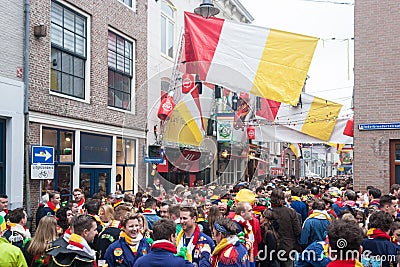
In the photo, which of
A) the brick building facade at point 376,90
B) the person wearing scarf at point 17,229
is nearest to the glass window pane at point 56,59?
the person wearing scarf at point 17,229

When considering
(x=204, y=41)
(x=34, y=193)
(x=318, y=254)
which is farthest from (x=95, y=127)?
(x=318, y=254)

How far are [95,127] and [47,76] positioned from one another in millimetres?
2785

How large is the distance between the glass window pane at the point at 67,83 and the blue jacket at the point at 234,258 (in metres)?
9.95

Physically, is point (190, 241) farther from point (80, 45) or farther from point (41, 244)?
point (80, 45)

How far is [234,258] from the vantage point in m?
5.14

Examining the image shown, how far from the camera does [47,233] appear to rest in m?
5.36

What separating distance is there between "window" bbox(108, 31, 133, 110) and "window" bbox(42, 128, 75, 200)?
9.05 feet

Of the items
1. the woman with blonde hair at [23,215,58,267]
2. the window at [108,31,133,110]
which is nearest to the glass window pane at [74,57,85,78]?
the window at [108,31,133,110]

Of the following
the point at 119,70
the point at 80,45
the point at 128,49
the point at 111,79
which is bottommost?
the point at 111,79

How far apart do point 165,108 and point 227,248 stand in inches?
96.7

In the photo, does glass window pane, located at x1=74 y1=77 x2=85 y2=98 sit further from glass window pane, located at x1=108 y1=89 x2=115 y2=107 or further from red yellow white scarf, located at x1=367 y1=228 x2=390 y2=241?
red yellow white scarf, located at x1=367 y1=228 x2=390 y2=241

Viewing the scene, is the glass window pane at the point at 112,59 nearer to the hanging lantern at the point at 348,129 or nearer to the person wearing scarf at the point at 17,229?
the hanging lantern at the point at 348,129

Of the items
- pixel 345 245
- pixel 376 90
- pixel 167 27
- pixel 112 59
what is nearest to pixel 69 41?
pixel 112 59

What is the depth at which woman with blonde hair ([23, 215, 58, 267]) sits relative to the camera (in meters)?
5.16
